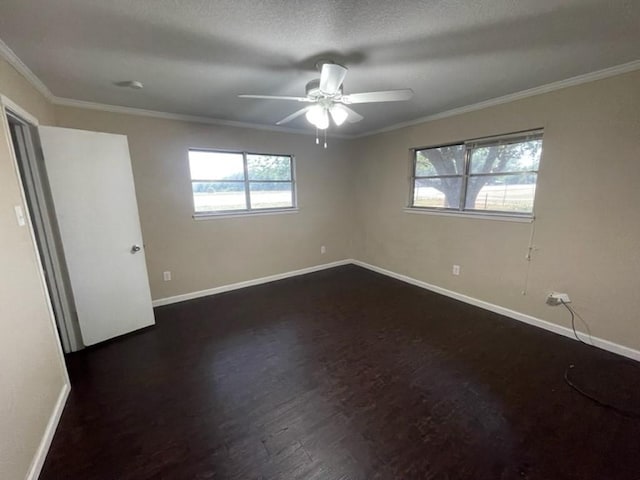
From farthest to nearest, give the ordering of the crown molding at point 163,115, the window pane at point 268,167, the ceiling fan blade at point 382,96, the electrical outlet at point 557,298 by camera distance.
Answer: the window pane at point 268,167 < the crown molding at point 163,115 < the electrical outlet at point 557,298 < the ceiling fan blade at point 382,96

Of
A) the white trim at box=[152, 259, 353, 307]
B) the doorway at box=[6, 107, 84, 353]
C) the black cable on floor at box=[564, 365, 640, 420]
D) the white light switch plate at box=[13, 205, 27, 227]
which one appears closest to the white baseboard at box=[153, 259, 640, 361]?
the white trim at box=[152, 259, 353, 307]

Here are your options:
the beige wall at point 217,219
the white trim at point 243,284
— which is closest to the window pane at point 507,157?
the beige wall at point 217,219

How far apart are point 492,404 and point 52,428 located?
283 cm

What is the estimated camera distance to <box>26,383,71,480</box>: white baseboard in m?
1.36

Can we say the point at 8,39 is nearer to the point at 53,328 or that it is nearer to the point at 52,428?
the point at 53,328

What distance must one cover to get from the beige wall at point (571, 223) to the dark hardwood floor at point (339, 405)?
408mm

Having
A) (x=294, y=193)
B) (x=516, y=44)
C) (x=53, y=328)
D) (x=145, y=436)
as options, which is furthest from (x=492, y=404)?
(x=294, y=193)

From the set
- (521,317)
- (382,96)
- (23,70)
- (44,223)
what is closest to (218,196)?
(44,223)

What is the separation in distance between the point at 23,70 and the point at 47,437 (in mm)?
2519

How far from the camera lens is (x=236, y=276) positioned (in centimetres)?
401

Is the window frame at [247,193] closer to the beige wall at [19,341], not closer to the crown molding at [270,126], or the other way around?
the crown molding at [270,126]

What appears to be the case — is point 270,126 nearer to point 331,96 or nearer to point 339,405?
point 331,96

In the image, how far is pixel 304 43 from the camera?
1.72 metres

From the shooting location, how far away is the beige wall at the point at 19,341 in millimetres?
1257
